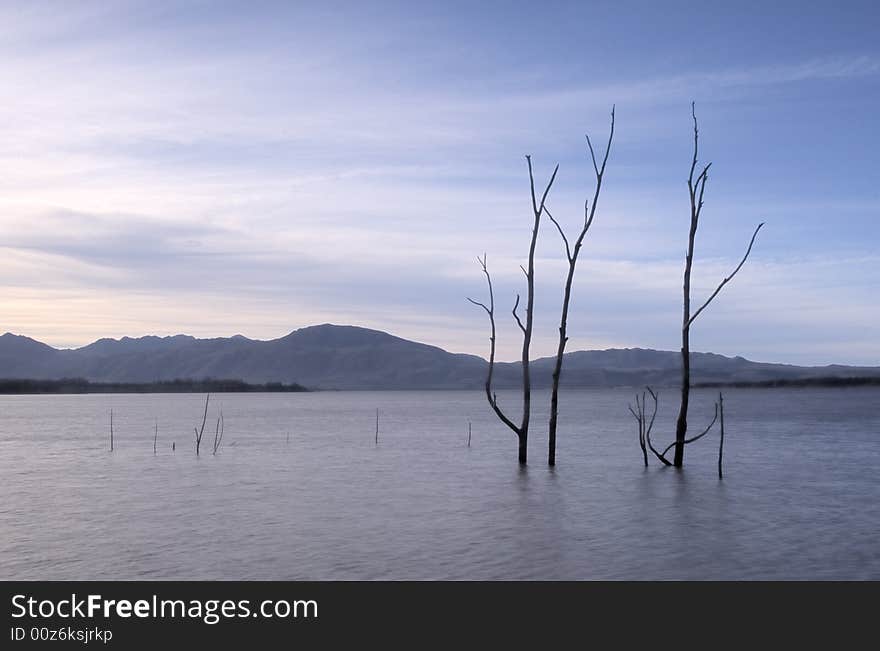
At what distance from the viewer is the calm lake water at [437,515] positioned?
47.9ft

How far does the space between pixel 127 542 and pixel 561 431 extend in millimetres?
42802

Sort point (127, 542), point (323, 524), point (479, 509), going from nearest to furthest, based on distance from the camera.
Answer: point (127, 542) < point (323, 524) < point (479, 509)

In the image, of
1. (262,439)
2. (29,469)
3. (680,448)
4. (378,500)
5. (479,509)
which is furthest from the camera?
(262,439)

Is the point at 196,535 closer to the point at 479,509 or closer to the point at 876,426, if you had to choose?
the point at 479,509

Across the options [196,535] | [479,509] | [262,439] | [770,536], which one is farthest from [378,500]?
[262,439]

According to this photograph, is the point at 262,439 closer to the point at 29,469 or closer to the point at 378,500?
the point at 29,469

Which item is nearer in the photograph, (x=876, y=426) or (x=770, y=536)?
(x=770, y=536)

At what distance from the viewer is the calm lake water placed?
1461 centimetres

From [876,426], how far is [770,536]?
46024 millimetres

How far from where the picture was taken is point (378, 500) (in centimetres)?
2302

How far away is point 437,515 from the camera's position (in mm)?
20250
